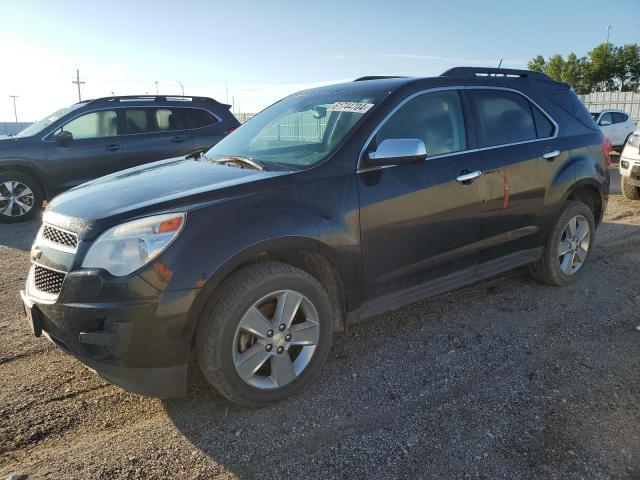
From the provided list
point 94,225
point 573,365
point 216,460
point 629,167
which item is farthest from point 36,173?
point 629,167

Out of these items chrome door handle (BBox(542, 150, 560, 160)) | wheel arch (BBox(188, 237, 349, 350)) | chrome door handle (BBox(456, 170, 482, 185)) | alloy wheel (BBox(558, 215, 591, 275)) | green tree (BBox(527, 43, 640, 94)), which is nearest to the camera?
wheel arch (BBox(188, 237, 349, 350))

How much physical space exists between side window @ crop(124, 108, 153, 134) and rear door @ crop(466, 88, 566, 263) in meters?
6.33

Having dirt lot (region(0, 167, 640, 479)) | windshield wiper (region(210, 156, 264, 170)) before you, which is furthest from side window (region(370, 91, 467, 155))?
dirt lot (region(0, 167, 640, 479))

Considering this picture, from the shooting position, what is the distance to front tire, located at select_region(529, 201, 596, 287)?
14.4ft

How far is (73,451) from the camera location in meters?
2.47

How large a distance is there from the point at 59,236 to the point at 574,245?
4.19m

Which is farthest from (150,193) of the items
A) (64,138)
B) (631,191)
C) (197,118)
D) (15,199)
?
(631,191)

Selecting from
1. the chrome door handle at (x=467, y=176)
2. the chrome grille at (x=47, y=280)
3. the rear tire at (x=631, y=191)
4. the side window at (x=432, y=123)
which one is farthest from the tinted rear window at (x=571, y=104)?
the rear tire at (x=631, y=191)

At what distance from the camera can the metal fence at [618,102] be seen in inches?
1000

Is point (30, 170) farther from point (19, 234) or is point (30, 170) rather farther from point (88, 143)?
point (19, 234)

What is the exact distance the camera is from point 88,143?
8.11 meters

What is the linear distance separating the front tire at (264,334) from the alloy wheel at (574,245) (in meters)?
2.70

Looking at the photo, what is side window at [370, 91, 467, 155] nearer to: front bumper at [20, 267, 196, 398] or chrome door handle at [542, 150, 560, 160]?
chrome door handle at [542, 150, 560, 160]

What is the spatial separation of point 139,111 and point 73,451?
707cm
